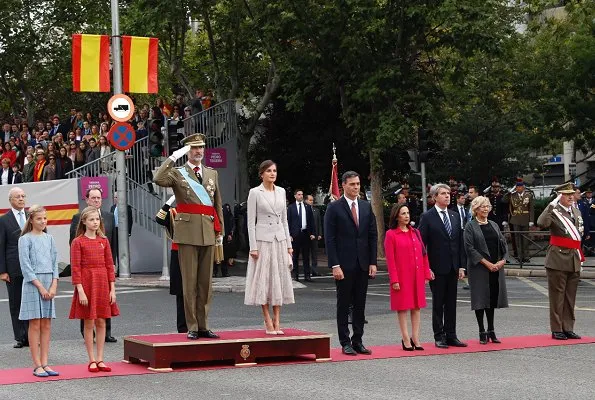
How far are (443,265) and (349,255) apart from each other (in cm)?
138

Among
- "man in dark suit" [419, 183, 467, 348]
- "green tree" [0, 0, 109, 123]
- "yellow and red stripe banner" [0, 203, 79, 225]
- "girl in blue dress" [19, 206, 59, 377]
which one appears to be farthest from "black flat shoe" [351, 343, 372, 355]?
"green tree" [0, 0, 109, 123]

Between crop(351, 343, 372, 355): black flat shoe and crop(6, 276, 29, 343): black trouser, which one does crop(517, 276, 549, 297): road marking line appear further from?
crop(6, 276, 29, 343): black trouser

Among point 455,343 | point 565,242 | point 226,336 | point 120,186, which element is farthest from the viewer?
point 120,186

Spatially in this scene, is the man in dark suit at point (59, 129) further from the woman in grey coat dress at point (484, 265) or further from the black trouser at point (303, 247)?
the woman in grey coat dress at point (484, 265)

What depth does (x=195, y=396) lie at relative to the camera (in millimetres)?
11328

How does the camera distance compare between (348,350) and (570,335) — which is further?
(570,335)

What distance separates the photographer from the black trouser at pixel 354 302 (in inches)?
567

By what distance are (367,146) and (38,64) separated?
645 inches

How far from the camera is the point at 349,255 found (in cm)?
1448

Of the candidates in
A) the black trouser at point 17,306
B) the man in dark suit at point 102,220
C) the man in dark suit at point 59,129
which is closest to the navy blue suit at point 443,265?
the man in dark suit at point 102,220

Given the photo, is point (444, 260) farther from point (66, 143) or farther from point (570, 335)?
point (66, 143)

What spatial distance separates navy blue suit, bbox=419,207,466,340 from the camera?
49.8ft

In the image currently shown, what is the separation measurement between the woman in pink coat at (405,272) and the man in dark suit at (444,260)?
12.8 inches

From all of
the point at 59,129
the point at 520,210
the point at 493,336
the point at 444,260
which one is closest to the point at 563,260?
the point at 493,336
